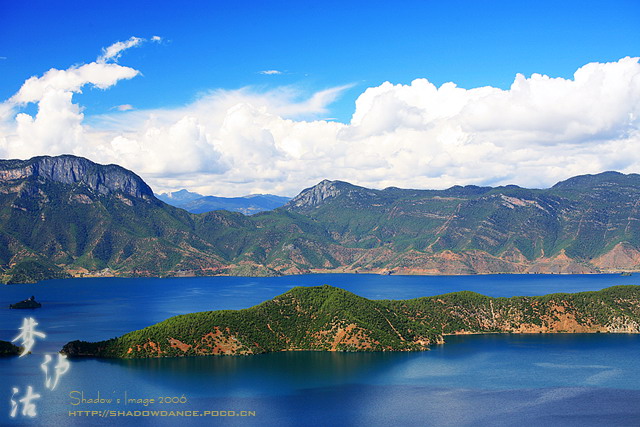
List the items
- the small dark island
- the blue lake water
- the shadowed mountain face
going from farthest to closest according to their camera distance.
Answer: the small dark island, the shadowed mountain face, the blue lake water

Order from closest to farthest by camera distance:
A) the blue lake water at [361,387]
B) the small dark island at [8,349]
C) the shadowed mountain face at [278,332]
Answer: the blue lake water at [361,387]
the shadowed mountain face at [278,332]
the small dark island at [8,349]

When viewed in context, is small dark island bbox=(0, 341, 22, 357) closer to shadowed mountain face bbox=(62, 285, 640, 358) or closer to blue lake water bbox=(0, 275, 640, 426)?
blue lake water bbox=(0, 275, 640, 426)

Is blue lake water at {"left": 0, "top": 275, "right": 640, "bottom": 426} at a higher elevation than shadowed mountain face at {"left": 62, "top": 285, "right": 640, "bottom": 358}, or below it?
below

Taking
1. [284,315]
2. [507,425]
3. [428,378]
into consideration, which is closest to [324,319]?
[284,315]

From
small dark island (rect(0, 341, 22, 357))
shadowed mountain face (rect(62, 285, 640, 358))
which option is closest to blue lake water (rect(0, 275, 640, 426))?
shadowed mountain face (rect(62, 285, 640, 358))

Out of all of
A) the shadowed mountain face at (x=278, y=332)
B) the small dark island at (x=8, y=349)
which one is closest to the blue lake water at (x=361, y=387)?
the shadowed mountain face at (x=278, y=332)

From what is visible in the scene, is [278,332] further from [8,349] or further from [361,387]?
[8,349]

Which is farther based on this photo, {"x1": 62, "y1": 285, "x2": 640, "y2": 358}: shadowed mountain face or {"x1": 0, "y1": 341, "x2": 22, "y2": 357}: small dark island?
{"x1": 0, "y1": 341, "x2": 22, "y2": 357}: small dark island

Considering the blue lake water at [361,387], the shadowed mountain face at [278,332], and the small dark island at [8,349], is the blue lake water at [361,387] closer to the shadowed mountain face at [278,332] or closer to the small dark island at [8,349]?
the shadowed mountain face at [278,332]

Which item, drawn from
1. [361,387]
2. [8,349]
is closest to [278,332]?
[361,387]

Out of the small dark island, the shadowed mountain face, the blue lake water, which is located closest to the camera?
the blue lake water

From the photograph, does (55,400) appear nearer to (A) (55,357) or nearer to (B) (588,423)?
(A) (55,357)
